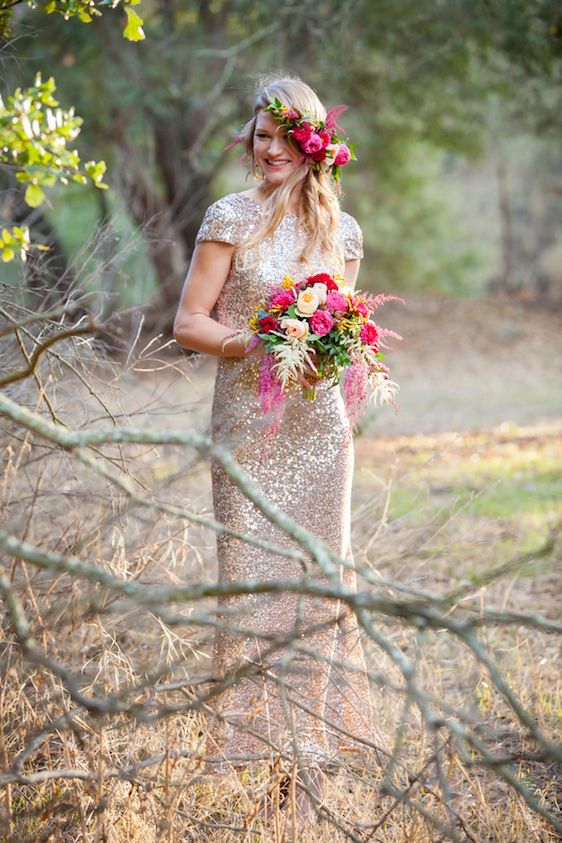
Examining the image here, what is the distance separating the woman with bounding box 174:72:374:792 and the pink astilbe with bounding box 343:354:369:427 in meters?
0.10

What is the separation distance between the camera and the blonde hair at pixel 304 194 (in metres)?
3.81

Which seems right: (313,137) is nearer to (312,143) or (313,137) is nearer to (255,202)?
(312,143)

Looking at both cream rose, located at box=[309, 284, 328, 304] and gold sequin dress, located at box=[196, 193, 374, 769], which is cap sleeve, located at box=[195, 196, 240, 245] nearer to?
gold sequin dress, located at box=[196, 193, 374, 769]

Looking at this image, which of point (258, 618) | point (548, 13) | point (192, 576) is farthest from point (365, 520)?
point (548, 13)

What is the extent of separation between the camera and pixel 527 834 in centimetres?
328

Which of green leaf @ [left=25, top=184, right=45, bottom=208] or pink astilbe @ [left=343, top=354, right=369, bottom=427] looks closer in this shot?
green leaf @ [left=25, top=184, right=45, bottom=208]

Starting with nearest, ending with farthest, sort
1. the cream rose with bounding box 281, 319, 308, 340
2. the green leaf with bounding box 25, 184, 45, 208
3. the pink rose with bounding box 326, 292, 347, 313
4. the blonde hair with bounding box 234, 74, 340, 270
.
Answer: the green leaf with bounding box 25, 184, 45, 208
the cream rose with bounding box 281, 319, 308, 340
the pink rose with bounding box 326, 292, 347, 313
the blonde hair with bounding box 234, 74, 340, 270

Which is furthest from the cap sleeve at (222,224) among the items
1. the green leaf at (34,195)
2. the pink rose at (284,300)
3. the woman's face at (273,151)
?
the green leaf at (34,195)

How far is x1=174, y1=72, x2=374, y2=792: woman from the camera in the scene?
3773 millimetres

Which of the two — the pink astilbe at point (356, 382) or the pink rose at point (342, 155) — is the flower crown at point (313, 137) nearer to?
the pink rose at point (342, 155)

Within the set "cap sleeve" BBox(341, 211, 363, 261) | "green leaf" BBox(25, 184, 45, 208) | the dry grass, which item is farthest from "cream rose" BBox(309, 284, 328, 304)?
"green leaf" BBox(25, 184, 45, 208)

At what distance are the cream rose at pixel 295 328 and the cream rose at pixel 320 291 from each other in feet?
0.51

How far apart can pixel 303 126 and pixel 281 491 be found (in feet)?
4.51

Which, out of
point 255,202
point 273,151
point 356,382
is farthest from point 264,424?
point 273,151
